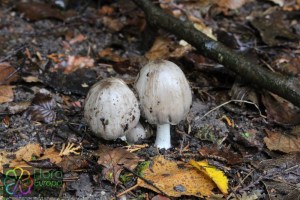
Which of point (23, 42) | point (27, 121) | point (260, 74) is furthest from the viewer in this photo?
point (23, 42)

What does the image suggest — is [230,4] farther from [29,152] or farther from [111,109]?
[29,152]

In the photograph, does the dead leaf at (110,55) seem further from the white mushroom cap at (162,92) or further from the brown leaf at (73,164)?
the brown leaf at (73,164)

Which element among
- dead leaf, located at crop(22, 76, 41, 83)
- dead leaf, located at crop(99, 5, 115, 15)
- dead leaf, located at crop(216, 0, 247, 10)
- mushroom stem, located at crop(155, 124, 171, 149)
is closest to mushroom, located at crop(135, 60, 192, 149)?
mushroom stem, located at crop(155, 124, 171, 149)

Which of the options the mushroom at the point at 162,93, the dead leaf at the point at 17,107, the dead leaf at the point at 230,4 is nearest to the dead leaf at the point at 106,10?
the dead leaf at the point at 230,4

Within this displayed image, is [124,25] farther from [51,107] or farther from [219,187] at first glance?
[219,187]

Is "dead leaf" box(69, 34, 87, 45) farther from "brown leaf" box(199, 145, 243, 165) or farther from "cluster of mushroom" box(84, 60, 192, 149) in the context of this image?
"brown leaf" box(199, 145, 243, 165)

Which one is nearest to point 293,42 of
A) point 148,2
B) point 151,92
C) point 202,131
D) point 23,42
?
point 148,2
